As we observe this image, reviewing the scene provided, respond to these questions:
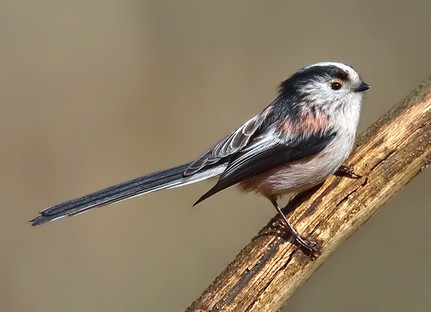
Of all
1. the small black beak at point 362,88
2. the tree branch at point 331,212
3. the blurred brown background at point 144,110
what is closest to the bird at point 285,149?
the small black beak at point 362,88

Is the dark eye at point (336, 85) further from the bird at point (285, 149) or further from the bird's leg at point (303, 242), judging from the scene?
the bird's leg at point (303, 242)

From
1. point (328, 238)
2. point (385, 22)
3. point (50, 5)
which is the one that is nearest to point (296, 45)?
point (385, 22)

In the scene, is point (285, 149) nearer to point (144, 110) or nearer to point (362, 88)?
point (362, 88)

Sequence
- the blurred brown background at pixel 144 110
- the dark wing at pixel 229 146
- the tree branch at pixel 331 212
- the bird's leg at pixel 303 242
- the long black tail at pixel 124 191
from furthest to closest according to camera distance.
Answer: the blurred brown background at pixel 144 110 → the dark wing at pixel 229 146 → the long black tail at pixel 124 191 → the bird's leg at pixel 303 242 → the tree branch at pixel 331 212

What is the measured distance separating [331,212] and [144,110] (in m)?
3.02

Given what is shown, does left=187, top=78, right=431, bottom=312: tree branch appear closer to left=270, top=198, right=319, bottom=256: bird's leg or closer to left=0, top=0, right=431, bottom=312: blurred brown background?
left=270, top=198, right=319, bottom=256: bird's leg

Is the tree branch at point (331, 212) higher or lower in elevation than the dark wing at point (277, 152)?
lower

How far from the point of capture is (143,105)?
Answer: 20.2 feet

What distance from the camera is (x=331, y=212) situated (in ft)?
11.3

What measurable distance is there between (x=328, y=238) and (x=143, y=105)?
3096 millimetres

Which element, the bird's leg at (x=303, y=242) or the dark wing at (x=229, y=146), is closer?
the bird's leg at (x=303, y=242)

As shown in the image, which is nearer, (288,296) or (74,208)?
(288,296)

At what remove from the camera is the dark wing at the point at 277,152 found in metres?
3.62

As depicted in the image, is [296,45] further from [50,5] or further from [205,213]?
[50,5]
